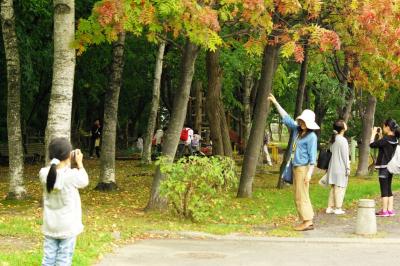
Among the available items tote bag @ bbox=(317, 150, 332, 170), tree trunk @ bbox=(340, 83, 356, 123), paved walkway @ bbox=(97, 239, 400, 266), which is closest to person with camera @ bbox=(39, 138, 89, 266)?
paved walkway @ bbox=(97, 239, 400, 266)

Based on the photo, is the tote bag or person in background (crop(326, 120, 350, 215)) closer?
person in background (crop(326, 120, 350, 215))

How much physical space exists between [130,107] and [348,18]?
3029cm

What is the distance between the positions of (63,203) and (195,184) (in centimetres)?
507

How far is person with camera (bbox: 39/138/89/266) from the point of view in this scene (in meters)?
6.35

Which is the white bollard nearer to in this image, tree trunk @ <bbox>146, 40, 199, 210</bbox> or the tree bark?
tree trunk @ <bbox>146, 40, 199, 210</bbox>

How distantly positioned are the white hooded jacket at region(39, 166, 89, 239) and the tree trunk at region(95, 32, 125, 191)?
9.79 metres

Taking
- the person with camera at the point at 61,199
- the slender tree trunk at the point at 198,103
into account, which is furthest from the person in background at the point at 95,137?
the person with camera at the point at 61,199

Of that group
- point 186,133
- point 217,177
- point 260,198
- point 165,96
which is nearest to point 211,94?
point 260,198

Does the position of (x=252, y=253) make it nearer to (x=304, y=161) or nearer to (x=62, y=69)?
(x=304, y=161)

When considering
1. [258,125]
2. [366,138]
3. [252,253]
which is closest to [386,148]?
[258,125]

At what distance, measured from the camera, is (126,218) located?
12117 mm

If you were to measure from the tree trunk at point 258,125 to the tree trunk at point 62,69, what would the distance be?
4.96m

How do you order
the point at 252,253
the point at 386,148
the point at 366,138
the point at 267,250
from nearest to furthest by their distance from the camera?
the point at 252,253 < the point at 267,250 < the point at 386,148 < the point at 366,138

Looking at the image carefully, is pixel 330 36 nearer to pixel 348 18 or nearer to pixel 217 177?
pixel 348 18
